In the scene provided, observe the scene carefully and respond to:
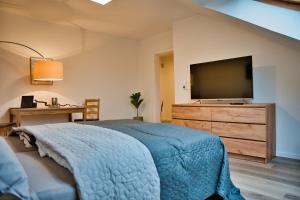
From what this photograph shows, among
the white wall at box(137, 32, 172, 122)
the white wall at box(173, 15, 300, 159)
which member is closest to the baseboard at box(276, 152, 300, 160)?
the white wall at box(173, 15, 300, 159)

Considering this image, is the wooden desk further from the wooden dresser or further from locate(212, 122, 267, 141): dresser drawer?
locate(212, 122, 267, 141): dresser drawer

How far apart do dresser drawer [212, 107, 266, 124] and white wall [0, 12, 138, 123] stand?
9.62 ft

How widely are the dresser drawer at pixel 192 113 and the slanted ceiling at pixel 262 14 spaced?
138 centimetres

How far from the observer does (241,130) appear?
3.10m

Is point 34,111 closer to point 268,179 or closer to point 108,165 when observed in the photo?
point 108,165

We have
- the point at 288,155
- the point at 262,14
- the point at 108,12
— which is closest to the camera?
the point at 262,14

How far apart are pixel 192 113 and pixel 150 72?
2350 mm

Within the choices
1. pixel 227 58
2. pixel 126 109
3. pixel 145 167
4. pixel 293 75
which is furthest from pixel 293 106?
pixel 126 109

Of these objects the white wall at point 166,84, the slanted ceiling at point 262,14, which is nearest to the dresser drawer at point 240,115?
the slanted ceiling at point 262,14

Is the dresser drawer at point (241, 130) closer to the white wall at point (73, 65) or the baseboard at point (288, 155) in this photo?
the baseboard at point (288, 155)

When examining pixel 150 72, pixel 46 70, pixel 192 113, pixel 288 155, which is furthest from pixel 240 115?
pixel 46 70

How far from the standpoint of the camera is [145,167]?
1219mm

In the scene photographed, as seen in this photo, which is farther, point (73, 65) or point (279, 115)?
point (73, 65)

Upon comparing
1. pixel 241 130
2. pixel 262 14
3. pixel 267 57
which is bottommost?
pixel 241 130
